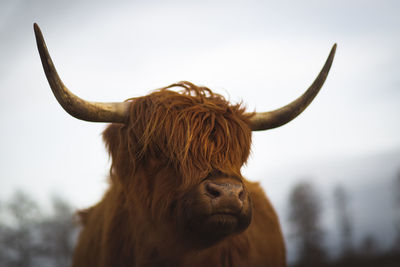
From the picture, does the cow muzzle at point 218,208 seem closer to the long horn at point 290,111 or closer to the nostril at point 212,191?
the nostril at point 212,191

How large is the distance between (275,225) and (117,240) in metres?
2.77

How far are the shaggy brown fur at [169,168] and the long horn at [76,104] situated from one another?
16 cm

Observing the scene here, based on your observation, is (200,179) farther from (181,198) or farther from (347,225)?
(347,225)

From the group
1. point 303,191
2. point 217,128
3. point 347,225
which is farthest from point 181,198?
point 347,225

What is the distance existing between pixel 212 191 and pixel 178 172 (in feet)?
1.64

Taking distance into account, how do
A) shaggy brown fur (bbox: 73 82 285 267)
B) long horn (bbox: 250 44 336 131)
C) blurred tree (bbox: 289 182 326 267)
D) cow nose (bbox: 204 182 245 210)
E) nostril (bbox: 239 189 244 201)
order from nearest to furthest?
1. cow nose (bbox: 204 182 245 210)
2. nostril (bbox: 239 189 244 201)
3. shaggy brown fur (bbox: 73 82 285 267)
4. long horn (bbox: 250 44 336 131)
5. blurred tree (bbox: 289 182 326 267)

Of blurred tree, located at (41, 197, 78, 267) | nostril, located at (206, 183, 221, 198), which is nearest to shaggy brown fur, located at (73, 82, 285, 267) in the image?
nostril, located at (206, 183, 221, 198)

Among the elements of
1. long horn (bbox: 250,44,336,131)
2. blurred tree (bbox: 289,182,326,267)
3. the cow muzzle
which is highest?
long horn (bbox: 250,44,336,131)

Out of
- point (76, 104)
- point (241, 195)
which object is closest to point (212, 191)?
point (241, 195)

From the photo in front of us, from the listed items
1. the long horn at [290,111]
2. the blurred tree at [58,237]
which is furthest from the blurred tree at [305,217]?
the long horn at [290,111]

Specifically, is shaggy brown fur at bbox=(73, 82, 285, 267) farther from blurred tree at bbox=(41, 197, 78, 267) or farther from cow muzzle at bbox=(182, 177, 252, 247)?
blurred tree at bbox=(41, 197, 78, 267)

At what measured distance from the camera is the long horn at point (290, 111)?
3.34 m

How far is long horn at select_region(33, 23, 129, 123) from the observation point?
2256mm

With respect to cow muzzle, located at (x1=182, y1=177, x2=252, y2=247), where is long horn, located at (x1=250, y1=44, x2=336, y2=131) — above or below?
above
